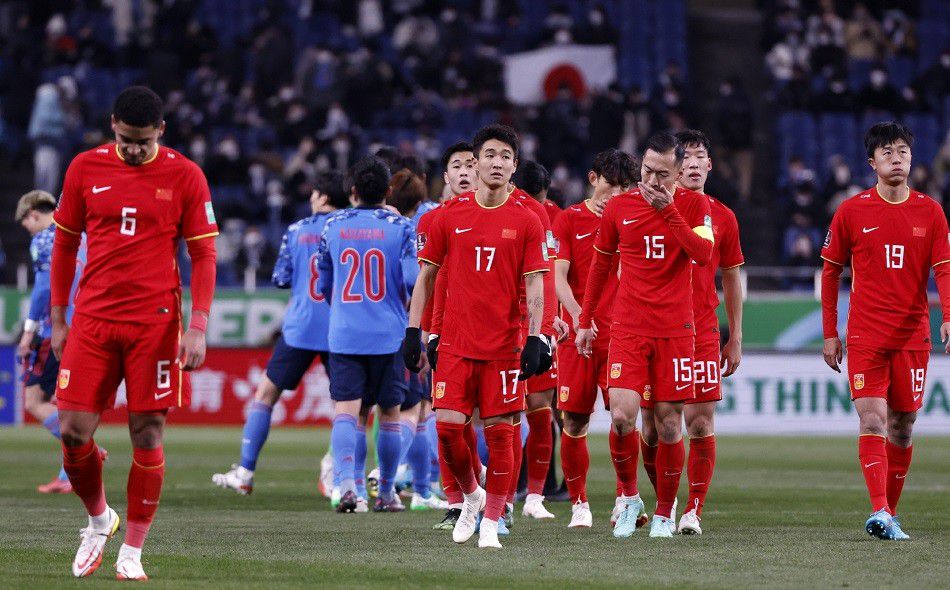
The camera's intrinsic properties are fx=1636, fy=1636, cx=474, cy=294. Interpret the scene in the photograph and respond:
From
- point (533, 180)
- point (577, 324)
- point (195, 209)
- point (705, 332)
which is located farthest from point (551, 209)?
point (195, 209)

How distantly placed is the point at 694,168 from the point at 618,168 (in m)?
1.27

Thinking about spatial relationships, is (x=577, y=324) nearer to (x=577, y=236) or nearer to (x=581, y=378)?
(x=581, y=378)

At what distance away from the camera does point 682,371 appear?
9.86 metres

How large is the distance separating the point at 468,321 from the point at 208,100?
20.6m

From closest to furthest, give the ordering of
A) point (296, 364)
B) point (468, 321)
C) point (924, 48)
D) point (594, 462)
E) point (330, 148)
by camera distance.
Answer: point (468, 321), point (296, 364), point (594, 462), point (330, 148), point (924, 48)

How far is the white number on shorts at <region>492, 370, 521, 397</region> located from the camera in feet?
30.8

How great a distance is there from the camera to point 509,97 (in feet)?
100

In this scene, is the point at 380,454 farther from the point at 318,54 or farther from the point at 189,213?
the point at 318,54

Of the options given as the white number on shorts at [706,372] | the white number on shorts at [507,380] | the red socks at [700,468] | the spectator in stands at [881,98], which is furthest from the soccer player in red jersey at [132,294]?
the spectator in stands at [881,98]

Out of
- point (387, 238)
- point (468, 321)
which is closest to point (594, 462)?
point (387, 238)

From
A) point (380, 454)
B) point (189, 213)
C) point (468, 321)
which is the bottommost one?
point (380, 454)

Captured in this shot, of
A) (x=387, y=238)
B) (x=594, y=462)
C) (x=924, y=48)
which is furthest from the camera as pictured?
(x=924, y=48)

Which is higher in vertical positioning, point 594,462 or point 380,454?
point 380,454

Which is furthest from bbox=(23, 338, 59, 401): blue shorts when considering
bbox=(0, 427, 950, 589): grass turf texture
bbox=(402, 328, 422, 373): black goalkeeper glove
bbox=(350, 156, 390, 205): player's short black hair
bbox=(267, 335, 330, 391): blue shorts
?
bbox=(402, 328, 422, 373): black goalkeeper glove
